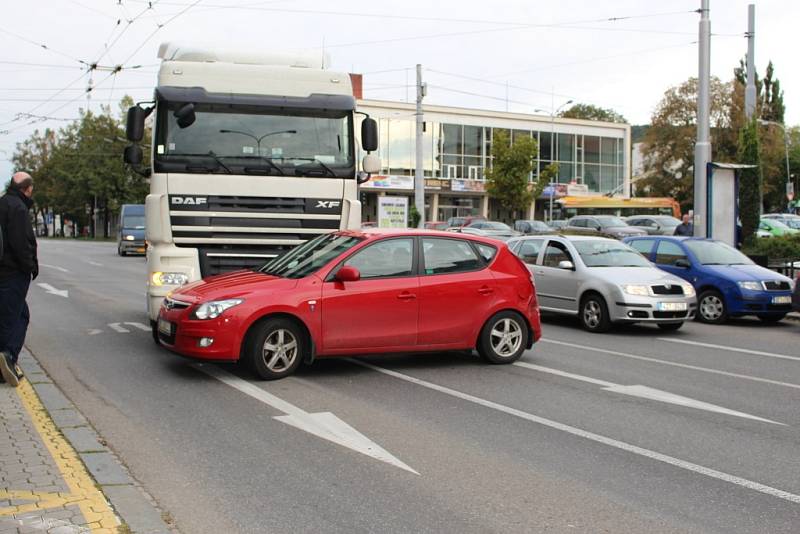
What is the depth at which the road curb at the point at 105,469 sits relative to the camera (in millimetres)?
4547

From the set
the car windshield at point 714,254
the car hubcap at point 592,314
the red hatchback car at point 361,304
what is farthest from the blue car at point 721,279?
the red hatchback car at point 361,304

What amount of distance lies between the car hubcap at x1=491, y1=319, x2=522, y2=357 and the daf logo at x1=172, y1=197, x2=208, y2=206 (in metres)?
3.84

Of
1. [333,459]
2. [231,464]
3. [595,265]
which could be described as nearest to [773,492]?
[333,459]

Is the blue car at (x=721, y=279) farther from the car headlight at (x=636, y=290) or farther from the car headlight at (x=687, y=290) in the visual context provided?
the car headlight at (x=636, y=290)

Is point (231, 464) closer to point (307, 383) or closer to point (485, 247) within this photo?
point (307, 383)

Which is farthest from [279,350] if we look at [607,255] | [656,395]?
[607,255]

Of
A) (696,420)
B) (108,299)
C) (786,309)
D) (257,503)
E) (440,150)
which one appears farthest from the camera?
(440,150)

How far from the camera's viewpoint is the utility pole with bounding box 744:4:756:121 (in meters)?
24.6

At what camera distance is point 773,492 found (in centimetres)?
539

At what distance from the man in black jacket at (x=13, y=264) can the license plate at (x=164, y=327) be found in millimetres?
1435

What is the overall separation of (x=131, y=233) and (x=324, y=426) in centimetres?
3250

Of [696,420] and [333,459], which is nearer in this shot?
[333,459]

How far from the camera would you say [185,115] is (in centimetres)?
1045

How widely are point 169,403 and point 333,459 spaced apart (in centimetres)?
→ 232
